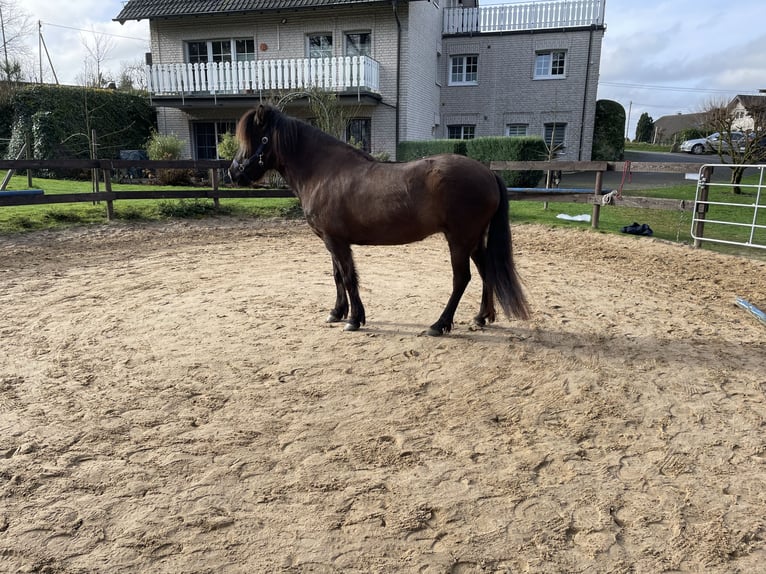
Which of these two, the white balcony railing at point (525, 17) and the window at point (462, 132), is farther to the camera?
the window at point (462, 132)

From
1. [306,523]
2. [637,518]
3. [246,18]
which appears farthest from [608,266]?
[246,18]

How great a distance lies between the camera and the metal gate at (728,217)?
749 centimetres

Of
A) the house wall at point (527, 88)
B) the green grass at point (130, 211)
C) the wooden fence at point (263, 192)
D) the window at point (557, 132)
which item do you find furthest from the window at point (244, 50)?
the window at point (557, 132)

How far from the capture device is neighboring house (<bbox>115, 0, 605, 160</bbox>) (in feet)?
57.9

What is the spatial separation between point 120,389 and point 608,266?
6.08 metres

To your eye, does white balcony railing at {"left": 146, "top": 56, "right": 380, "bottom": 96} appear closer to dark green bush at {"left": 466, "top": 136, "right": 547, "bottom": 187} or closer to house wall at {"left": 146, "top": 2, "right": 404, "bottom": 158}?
house wall at {"left": 146, "top": 2, "right": 404, "bottom": 158}

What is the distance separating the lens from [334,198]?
436 cm

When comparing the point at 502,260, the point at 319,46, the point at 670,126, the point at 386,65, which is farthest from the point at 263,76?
the point at 670,126

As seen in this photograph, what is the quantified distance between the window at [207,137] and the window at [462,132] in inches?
365

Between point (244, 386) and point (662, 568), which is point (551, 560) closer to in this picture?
point (662, 568)

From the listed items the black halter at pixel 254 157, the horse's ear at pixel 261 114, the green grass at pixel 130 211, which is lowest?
the green grass at pixel 130 211

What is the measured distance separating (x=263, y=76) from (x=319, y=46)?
2823mm

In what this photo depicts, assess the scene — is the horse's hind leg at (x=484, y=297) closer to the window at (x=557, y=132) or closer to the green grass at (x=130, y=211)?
the green grass at (x=130, y=211)

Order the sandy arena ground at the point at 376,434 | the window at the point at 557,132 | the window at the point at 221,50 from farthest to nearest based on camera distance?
the window at the point at 557,132 → the window at the point at 221,50 → the sandy arena ground at the point at 376,434
